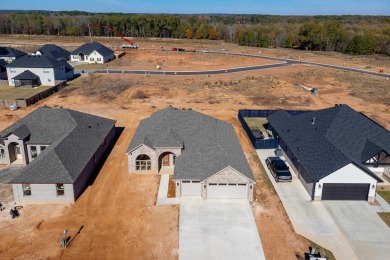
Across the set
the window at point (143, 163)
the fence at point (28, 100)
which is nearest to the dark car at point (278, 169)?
the window at point (143, 163)

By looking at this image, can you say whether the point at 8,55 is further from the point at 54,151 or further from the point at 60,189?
the point at 60,189

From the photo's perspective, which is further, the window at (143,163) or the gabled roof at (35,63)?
the gabled roof at (35,63)

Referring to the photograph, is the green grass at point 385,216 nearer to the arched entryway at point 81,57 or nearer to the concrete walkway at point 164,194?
the concrete walkway at point 164,194

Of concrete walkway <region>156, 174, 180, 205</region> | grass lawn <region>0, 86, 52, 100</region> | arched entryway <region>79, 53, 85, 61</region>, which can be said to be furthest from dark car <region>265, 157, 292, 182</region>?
arched entryway <region>79, 53, 85, 61</region>

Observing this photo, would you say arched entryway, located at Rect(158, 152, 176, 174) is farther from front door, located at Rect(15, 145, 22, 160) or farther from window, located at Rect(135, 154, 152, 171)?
front door, located at Rect(15, 145, 22, 160)

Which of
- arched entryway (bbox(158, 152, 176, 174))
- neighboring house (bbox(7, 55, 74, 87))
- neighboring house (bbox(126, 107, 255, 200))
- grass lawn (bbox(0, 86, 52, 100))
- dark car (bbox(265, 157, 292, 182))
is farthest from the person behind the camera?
neighboring house (bbox(7, 55, 74, 87))

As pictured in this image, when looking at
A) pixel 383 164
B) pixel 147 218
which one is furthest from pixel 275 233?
pixel 383 164
